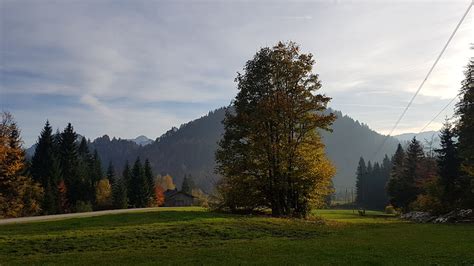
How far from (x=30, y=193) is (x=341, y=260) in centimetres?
5918

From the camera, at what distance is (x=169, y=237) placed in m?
24.0

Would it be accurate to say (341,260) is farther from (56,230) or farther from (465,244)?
(56,230)

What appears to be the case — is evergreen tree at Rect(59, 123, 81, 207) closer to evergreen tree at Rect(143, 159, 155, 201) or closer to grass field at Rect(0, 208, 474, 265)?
evergreen tree at Rect(143, 159, 155, 201)

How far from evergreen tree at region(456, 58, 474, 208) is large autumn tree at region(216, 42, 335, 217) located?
16.8 metres

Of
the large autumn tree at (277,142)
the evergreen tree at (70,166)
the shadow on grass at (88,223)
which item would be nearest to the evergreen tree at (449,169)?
the large autumn tree at (277,142)

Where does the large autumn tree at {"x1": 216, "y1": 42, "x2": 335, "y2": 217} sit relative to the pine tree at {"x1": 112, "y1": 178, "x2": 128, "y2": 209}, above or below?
above

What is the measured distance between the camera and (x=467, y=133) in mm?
45000

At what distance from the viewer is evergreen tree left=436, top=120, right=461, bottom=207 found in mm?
50875

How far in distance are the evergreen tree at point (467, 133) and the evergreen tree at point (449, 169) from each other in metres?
1.24

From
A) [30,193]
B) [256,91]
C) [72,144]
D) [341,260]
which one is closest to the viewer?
[341,260]

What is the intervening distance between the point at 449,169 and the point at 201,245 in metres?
41.2

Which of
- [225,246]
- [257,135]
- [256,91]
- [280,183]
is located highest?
[256,91]

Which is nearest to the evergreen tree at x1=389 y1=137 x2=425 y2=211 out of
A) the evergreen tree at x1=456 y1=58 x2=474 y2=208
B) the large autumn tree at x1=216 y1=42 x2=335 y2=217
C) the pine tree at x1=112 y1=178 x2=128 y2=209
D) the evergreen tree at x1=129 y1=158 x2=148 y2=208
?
the evergreen tree at x1=456 y1=58 x2=474 y2=208

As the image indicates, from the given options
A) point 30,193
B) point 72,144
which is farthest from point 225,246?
point 72,144
